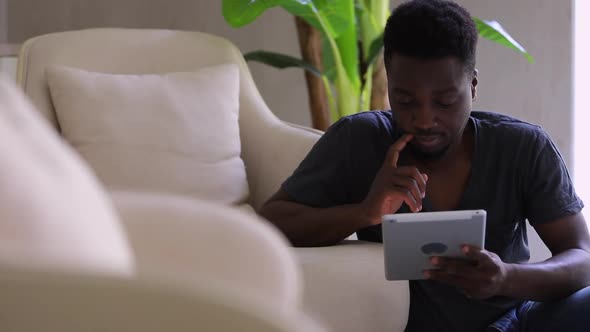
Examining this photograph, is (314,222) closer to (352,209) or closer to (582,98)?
(352,209)

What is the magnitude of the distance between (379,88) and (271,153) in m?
0.57

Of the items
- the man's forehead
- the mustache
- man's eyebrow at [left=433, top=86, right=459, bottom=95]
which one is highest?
the man's forehead

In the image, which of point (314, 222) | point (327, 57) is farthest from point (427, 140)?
point (327, 57)

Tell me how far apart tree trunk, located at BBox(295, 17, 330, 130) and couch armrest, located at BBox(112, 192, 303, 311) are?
197 centimetres

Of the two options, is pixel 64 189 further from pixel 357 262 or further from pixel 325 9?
pixel 325 9

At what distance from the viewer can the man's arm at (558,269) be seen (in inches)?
59.4

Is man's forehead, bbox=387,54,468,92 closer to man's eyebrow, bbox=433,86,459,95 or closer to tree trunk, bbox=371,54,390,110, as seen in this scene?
man's eyebrow, bbox=433,86,459,95

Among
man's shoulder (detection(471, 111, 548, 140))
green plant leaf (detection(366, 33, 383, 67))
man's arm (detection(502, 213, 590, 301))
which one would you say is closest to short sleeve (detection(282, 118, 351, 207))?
man's shoulder (detection(471, 111, 548, 140))

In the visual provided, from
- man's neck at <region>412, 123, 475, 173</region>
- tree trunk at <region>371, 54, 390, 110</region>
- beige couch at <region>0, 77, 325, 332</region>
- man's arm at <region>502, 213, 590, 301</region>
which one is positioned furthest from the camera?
tree trunk at <region>371, 54, 390, 110</region>

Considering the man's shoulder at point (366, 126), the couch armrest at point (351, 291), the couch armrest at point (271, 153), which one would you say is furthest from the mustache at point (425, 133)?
the couch armrest at point (271, 153)

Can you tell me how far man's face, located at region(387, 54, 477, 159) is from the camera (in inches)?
64.4

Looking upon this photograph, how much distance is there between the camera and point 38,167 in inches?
25.6

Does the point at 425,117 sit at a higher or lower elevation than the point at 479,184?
higher

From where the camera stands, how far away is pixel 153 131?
7.04 ft
